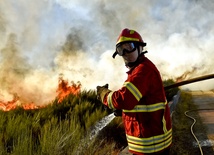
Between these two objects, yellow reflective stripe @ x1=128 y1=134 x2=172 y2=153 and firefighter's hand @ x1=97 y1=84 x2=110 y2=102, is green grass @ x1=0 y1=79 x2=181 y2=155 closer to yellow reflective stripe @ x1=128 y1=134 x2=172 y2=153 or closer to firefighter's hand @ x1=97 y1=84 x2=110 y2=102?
firefighter's hand @ x1=97 y1=84 x2=110 y2=102

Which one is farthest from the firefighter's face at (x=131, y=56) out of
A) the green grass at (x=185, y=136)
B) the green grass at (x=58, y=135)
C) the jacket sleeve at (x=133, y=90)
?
the green grass at (x=185, y=136)

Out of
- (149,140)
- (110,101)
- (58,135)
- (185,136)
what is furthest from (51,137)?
(185,136)

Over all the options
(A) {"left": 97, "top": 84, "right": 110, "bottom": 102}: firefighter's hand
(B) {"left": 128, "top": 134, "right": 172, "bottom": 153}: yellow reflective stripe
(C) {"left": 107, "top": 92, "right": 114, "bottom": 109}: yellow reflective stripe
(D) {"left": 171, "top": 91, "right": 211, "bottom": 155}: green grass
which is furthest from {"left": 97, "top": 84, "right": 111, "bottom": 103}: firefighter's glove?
(D) {"left": 171, "top": 91, "right": 211, "bottom": 155}: green grass

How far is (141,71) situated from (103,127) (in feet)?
11.9

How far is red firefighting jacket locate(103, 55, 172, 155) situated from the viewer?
2.57m

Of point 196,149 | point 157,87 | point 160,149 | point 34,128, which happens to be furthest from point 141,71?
point 34,128

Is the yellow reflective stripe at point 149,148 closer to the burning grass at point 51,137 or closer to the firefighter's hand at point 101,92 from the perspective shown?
the firefighter's hand at point 101,92

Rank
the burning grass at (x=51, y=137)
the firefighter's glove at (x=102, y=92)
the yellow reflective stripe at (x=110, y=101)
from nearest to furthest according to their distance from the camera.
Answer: the yellow reflective stripe at (x=110, y=101) → the firefighter's glove at (x=102, y=92) → the burning grass at (x=51, y=137)

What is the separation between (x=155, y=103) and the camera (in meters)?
2.72

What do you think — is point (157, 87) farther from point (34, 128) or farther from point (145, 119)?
point (34, 128)

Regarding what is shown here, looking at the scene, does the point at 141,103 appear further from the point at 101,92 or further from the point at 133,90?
the point at 101,92

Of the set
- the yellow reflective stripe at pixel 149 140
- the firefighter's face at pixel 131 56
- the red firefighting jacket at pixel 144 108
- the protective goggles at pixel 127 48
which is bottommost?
the yellow reflective stripe at pixel 149 140

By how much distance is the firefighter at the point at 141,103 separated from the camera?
2570 mm

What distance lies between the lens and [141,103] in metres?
2.71
